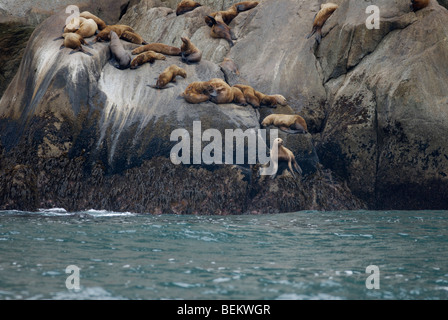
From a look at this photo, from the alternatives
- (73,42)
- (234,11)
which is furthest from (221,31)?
(73,42)

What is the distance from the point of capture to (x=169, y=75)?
1116cm

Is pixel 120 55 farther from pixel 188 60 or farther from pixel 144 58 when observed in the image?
pixel 188 60

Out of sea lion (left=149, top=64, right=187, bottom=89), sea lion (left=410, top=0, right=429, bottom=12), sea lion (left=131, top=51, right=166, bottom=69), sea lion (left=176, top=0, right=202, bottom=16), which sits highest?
sea lion (left=176, top=0, right=202, bottom=16)

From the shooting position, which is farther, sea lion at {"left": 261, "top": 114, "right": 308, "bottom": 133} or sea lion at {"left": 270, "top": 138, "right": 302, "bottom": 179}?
sea lion at {"left": 261, "top": 114, "right": 308, "bottom": 133}

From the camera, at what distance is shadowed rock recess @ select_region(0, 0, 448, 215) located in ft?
32.5

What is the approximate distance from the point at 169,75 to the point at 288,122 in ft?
9.03

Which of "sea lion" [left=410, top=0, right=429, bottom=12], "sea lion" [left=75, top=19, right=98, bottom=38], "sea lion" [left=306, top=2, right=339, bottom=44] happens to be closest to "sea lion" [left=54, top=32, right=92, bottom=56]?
"sea lion" [left=75, top=19, right=98, bottom=38]

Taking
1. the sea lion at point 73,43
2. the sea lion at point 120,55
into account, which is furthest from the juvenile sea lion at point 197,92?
the sea lion at point 73,43

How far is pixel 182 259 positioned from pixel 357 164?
6699 millimetres

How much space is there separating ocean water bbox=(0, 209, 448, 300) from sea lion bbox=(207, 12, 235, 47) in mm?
7671

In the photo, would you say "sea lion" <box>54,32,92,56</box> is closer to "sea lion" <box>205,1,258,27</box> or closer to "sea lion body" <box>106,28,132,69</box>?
"sea lion body" <box>106,28,132,69</box>

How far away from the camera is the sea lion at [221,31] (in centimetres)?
1459

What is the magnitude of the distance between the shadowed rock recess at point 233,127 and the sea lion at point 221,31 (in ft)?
7.45
